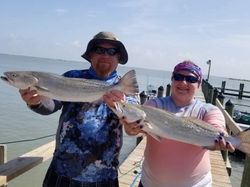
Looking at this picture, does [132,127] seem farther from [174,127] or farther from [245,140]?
[245,140]

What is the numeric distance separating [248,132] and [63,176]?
5.25ft

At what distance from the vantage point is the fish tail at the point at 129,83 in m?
3.26

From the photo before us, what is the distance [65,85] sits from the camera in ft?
10.6

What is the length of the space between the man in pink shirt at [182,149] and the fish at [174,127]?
66mm

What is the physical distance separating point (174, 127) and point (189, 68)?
55 centimetres

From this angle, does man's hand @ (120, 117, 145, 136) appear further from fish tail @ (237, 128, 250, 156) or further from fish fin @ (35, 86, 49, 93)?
fish tail @ (237, 128, 250, 156)

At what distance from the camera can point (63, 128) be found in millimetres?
3297

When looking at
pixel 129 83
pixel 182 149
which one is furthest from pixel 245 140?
pixel 129 83

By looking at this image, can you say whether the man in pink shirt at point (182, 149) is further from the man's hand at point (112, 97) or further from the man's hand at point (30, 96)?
the man's hand at point (30, 96)

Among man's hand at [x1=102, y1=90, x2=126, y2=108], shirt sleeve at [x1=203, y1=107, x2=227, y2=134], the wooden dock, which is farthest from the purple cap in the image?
the wooden dock

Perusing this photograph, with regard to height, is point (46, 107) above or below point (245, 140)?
above

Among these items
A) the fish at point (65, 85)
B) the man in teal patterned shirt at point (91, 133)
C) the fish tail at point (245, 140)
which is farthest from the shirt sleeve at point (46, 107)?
the fish tail at point (245, 140)

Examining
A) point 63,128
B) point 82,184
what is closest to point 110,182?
point 82,184

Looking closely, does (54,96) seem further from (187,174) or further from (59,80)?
(187,174)
